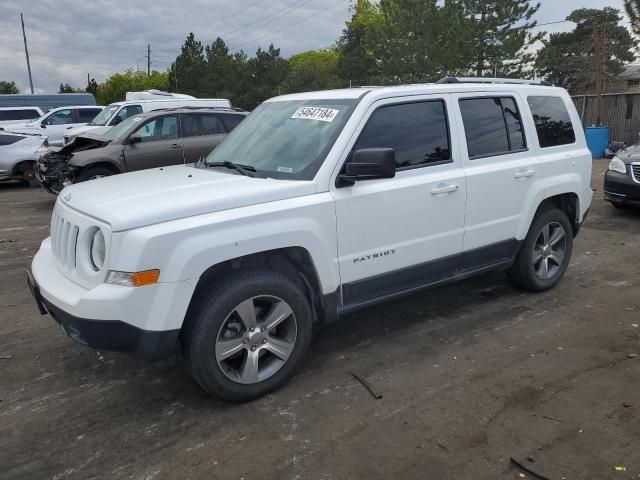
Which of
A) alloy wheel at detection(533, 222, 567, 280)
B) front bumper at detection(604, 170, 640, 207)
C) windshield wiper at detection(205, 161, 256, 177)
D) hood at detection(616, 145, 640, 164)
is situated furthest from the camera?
hood at detection(616, 145, 640, 164)

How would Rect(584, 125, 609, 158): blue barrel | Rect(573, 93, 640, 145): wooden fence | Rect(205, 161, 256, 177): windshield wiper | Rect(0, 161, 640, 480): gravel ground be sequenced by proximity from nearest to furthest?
Rect(0, 161, 640, 480): gravel ground, Rect(205, 161, 256, 177): windshield wiper, Rect(584, 125, 609, 158): blue barrel, Rect(573, 93, 640, 145): wooden fence

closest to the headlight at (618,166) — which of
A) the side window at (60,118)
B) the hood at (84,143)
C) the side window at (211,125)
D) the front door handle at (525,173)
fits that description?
the front door handle at (525,173)

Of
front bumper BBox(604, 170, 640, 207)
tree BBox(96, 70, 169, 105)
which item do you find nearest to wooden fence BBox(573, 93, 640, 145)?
front bumper BBox(604, 170, 640, 207)

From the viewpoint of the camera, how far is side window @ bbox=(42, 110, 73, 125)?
17641 mm

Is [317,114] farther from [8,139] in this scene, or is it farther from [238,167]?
[8,139]

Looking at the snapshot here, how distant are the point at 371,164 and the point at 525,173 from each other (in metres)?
1.88

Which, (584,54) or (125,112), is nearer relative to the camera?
(125,112)

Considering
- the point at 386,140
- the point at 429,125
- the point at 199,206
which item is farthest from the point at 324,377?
the point at 429,125

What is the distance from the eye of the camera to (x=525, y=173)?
4.61m

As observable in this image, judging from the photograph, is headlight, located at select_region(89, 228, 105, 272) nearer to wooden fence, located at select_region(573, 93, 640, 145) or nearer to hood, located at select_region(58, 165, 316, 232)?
hood, located at select_region(58, 165, 316, 232)

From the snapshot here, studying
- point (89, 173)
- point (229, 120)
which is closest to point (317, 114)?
point (89, 173)

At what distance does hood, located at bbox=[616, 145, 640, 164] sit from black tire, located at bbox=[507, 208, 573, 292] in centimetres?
413

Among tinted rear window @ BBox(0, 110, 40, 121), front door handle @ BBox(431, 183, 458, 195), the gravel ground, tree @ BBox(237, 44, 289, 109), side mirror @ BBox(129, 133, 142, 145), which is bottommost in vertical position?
the gravel ground

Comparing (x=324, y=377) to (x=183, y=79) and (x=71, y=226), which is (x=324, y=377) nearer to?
(x=71, y=226)
